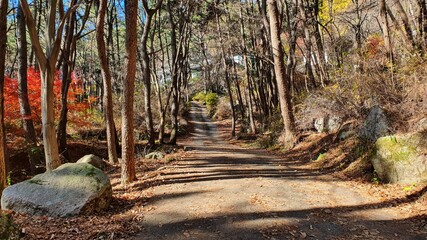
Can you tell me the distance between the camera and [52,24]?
841 cm

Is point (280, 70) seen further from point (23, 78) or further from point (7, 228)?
point (7, 228)

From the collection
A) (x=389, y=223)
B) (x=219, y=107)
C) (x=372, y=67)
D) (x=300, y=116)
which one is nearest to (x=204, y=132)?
(x=219, y=107)

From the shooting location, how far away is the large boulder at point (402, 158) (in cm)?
631

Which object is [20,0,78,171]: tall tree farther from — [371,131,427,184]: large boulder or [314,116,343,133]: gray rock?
[314,116,343,133]: gray rock

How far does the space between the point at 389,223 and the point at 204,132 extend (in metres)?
24.3

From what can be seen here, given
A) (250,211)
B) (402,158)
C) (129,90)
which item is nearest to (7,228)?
(250,211)

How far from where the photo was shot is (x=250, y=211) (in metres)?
5.69

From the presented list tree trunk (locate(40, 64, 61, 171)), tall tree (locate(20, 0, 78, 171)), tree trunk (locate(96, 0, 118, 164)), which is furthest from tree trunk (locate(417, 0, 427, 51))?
tree trunk (locate(40, 64, 61, 171))

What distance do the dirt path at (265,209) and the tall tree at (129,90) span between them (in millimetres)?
1008

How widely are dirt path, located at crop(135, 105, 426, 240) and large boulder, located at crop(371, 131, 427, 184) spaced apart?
79 cm

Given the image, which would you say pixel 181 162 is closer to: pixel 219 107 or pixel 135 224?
pixel 135 224

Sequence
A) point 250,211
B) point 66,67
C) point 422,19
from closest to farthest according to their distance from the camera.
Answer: point 250,211, point 422,19, point 66,67

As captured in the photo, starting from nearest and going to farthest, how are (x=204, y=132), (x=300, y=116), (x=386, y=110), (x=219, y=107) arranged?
1. (x=386, y=110)
2. (x=300, y=116)
3. (x=204, y=132)
4. (x=219, y=107)

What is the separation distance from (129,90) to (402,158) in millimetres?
6217
